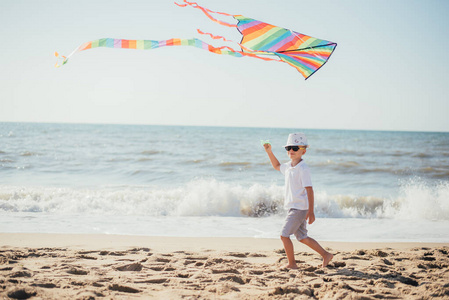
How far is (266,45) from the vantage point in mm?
4258

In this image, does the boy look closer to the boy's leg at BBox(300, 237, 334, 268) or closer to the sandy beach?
the boy's leg at BBox(300, 237, 334, 268)

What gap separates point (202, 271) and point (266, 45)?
2.65 metres

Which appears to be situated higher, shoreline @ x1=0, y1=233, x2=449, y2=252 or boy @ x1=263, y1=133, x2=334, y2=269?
boy @ x1=263, y1=133, x2=334, y2=269

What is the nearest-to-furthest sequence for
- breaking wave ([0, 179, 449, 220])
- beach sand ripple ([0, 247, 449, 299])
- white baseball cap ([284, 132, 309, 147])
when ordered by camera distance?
beach sand ripple ([0, 247, 449, 299]), white baseball cap ([284, 132, 309, 147]), breaking wave ([0, 179, 449, 220])

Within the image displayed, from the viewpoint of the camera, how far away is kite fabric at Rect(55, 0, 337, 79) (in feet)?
13.3

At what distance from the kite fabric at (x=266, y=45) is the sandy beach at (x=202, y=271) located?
220 cm

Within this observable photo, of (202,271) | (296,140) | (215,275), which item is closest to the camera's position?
(215,275)

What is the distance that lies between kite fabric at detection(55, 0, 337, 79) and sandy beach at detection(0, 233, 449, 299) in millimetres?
2198

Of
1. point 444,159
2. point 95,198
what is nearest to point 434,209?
point 95,198

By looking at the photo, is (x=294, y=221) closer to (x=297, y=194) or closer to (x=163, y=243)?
(x=297, y=194)

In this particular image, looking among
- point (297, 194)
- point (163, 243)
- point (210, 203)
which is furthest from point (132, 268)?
point (210, 203)

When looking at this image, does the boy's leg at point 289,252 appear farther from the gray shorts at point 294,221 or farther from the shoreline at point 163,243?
the shoreline at point 163,243

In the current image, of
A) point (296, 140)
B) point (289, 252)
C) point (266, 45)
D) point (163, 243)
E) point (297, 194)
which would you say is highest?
point (266, 45)

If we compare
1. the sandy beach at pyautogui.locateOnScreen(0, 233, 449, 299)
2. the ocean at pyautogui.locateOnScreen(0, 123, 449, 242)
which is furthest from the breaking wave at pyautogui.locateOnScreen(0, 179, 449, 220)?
the sandy beach at pyautogui.locateOnScreen(0, 233, 449, 299)
